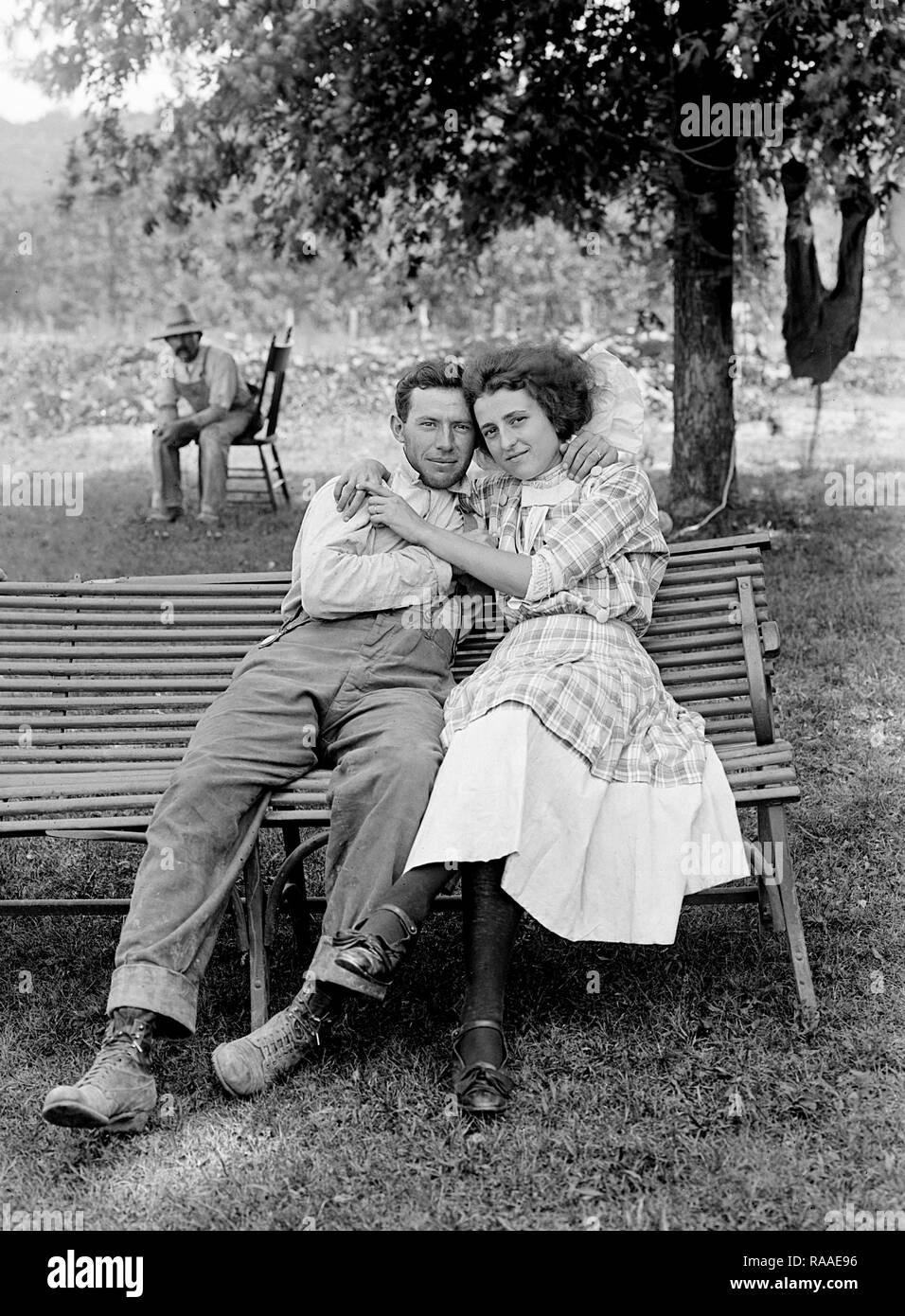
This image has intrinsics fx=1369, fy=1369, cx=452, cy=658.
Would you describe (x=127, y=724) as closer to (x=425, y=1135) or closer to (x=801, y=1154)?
(x=425, y=1135)

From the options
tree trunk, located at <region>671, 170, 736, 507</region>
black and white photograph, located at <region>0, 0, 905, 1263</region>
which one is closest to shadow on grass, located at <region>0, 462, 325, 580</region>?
tree trunk, located at <region>671, 170, 736, 507</region>

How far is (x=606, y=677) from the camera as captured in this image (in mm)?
3107

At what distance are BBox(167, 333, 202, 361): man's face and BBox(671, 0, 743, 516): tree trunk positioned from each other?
11.6 ft

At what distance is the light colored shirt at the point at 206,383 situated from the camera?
380 inches

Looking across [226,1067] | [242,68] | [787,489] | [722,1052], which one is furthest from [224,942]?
[787,489]

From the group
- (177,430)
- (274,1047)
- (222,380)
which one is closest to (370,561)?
(274,1047)

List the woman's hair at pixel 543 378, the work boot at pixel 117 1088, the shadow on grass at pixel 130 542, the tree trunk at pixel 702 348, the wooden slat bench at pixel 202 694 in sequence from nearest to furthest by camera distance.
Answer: the work boot at pixel 117 1088
the wooden slat bench at pixel 202 694
the woman's hair at pixel 543 378
the tree trunk at pixel 702 348
the shadow on grass at pixel 130 542

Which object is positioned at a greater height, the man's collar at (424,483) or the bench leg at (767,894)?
the man's collar at (424,483)

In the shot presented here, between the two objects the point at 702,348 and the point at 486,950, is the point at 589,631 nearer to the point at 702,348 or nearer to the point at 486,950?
the point at 486,950

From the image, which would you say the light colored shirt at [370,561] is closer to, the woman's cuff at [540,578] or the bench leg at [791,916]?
the woman's cuff at [540,578]

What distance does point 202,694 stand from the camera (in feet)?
12.4

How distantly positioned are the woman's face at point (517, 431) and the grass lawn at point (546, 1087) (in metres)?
1.23

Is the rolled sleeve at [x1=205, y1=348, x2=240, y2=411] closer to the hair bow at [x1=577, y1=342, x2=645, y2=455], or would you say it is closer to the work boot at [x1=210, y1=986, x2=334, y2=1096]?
the hair bow at [x1=577, y1=342, x2=645, y2=455]

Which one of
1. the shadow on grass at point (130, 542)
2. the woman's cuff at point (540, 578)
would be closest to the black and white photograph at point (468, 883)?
the woman's cuff at point (540, 578)
